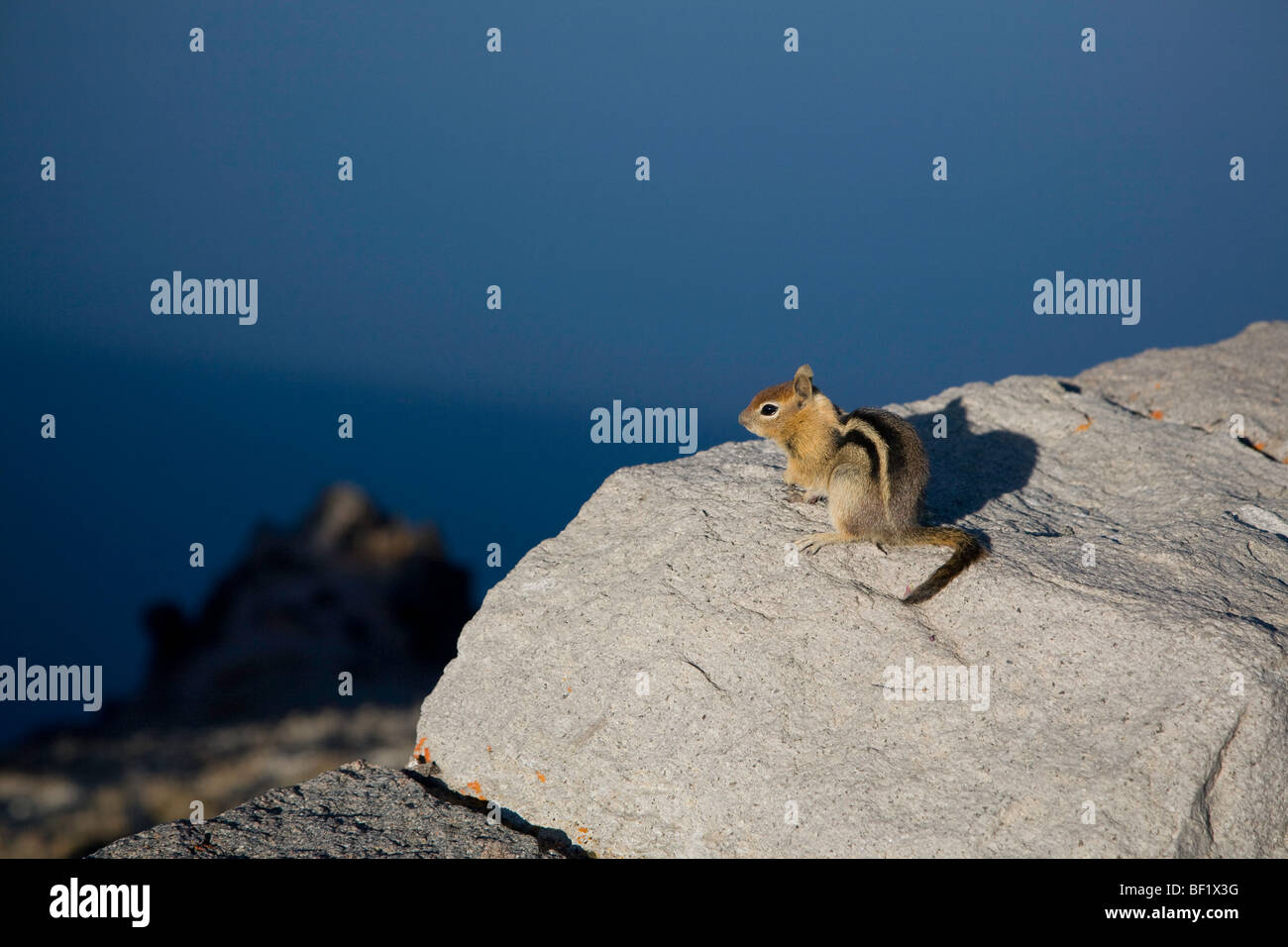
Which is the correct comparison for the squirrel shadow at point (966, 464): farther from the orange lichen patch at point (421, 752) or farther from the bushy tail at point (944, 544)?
the orange lichen patch at point (421, 752)

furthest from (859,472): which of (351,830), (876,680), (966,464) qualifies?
(351,830)

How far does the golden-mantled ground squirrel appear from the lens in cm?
618

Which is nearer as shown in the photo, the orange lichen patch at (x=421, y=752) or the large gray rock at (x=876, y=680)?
the large gray rock at (x=876, y=680)

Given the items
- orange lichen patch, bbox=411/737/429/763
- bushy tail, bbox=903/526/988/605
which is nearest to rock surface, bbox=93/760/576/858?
orange lichen patch, bbox=411/737/429/763

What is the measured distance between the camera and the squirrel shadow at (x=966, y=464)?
24.4 feet

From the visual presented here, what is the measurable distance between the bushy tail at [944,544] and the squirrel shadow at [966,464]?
751 millimetres

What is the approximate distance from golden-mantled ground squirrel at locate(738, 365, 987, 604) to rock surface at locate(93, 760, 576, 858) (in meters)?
2.66

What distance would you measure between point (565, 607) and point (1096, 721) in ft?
10.8

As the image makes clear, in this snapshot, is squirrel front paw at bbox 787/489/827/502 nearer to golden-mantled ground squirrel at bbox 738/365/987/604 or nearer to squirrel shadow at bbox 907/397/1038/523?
golden-mantled ground squirrel at bbox 738/365/987/604

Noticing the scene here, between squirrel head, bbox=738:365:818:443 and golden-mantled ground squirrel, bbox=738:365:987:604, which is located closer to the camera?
golden-mantled ground squirrel, bbox=738:365:987:604

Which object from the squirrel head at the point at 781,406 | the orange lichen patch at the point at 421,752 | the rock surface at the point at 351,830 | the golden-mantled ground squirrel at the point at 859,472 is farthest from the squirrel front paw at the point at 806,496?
the orange lichen patch at the point at 421,752

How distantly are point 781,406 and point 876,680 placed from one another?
7.10 ft

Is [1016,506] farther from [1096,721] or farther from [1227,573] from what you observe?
[1096,721]
